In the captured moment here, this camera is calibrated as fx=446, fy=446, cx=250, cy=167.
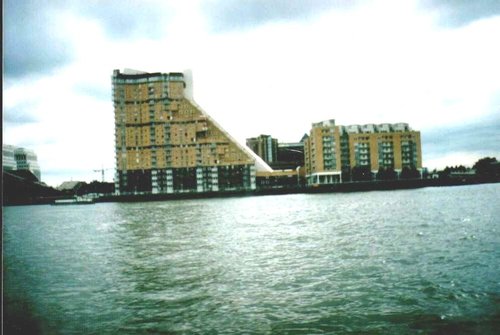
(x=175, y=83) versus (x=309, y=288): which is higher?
(x=175, y=83)

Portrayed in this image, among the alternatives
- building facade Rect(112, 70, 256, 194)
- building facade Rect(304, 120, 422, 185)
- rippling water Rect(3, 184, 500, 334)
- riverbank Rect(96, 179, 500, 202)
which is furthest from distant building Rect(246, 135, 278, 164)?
rippling water Rect(3, 184, 500, 334)

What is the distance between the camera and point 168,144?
12738 centimetres

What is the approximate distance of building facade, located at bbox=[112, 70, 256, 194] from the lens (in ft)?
401

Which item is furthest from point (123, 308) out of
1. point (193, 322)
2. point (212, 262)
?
point (212, 262)

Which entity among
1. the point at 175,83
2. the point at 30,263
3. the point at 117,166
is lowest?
the point at 30,263

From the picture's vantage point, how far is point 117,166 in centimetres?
12531

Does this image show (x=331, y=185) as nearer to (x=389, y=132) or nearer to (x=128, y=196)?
(x=389, y=132)

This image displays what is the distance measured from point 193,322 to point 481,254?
1128 centimetres

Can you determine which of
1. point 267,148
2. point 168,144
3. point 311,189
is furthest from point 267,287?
point 267,148

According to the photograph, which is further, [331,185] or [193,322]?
[331,185]

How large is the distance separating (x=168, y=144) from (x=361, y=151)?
54.0m

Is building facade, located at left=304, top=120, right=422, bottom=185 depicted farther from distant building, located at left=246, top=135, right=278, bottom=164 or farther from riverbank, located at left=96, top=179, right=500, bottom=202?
distant building, located at left=246, top=135, right=278, bottom=164

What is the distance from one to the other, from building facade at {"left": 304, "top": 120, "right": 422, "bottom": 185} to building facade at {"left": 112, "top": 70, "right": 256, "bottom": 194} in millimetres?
19508

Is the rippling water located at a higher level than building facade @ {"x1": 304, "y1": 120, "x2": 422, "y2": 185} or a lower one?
lower
